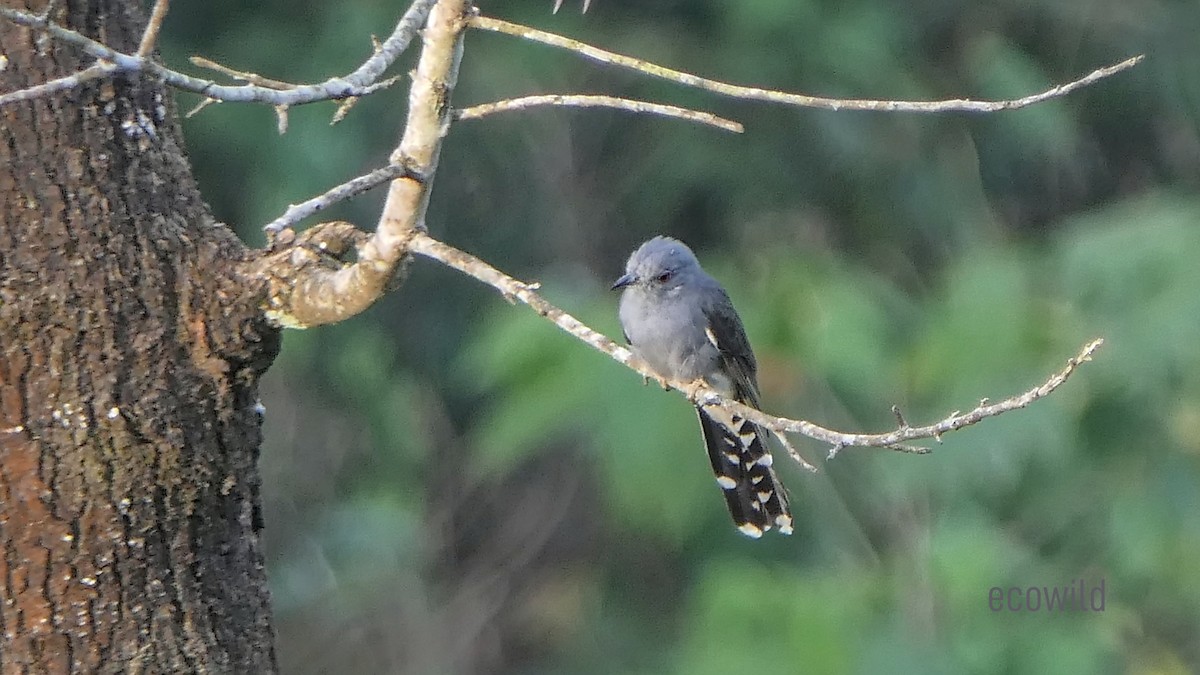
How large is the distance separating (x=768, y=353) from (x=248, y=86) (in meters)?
3.92

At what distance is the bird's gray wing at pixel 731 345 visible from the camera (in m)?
4.76

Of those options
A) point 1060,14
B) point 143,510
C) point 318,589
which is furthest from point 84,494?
point 1060,14

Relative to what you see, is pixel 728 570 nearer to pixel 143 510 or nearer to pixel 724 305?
pixel 724 305

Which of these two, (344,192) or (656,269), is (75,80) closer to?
(344,192)

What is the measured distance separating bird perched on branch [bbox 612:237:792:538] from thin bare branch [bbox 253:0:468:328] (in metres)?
2.05

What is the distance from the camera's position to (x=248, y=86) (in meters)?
2.14


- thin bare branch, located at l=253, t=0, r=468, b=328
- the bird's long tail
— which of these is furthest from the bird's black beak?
thin bare branch, located at l=253, t=0, r=468, b=328

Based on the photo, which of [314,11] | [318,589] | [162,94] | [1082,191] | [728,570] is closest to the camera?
[162,94]

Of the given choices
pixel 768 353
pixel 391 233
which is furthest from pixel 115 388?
pixel 768 353

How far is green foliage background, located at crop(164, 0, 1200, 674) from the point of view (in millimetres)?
5962

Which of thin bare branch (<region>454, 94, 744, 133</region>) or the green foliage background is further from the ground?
the green foliage background

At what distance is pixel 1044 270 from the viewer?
21.1 ft

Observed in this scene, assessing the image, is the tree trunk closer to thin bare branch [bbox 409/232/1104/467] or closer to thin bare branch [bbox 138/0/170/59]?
thin bare branch [bbox 409/232/1104/467]

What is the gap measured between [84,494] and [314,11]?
592 centimetres
